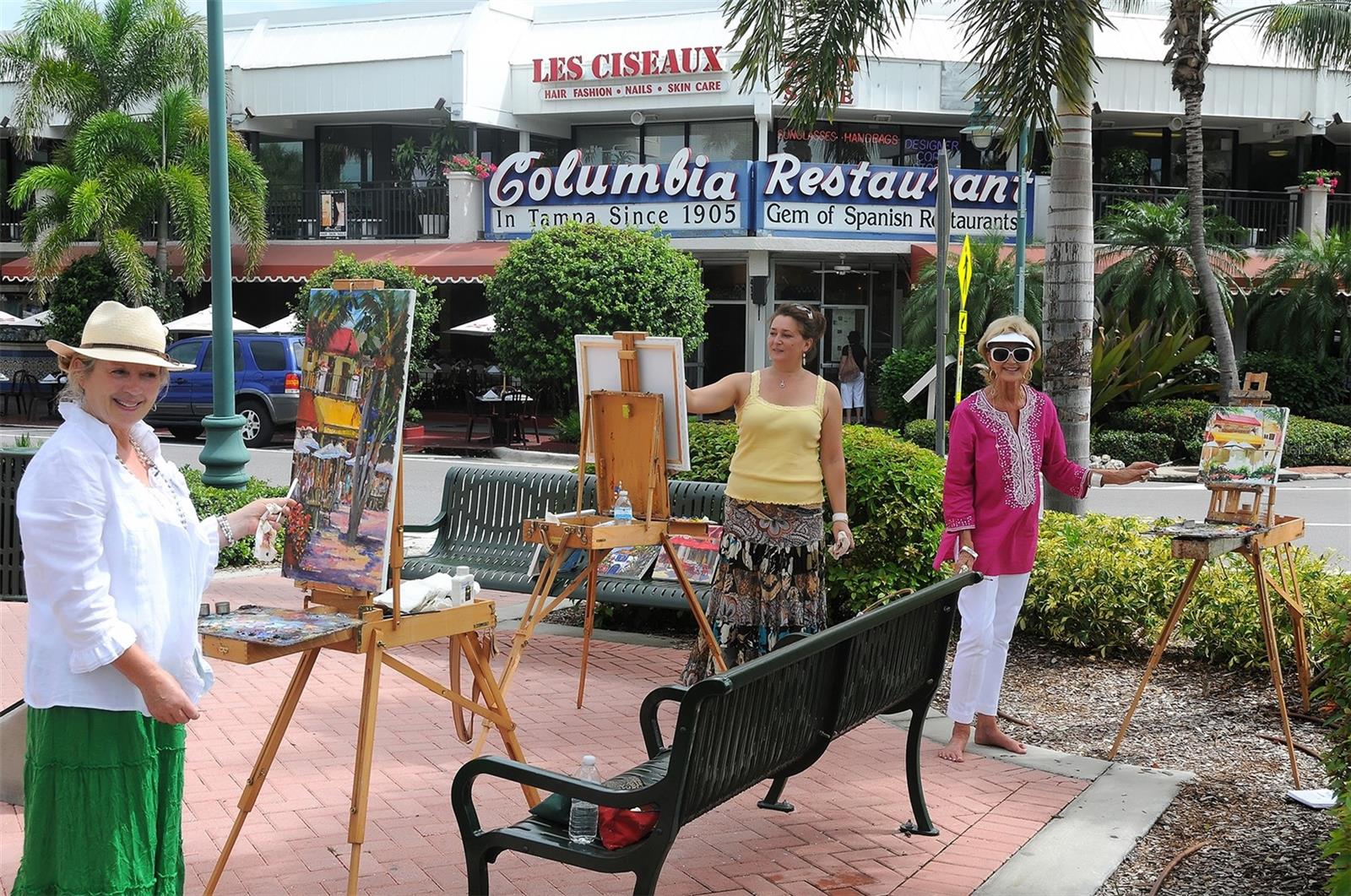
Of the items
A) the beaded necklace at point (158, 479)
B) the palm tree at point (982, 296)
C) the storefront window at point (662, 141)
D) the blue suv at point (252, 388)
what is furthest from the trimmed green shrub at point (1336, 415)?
the beaded necklace at point (158, 479)

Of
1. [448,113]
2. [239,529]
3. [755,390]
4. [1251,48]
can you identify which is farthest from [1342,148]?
[239,529]

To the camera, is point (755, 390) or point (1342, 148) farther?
point (1342, 148)

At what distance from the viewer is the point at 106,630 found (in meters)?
3.20

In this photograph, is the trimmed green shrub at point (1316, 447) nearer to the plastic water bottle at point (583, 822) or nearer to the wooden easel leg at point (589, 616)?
the wooden easel leg at point (589, 616)

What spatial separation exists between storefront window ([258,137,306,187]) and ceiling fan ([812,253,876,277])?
12282mm

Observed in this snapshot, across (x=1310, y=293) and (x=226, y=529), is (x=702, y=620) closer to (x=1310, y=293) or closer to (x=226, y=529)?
(x=226, y=529)

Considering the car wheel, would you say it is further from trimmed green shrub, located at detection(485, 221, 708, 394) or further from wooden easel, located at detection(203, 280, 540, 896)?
wooden easel, located at detection(203, 280, 540, 896)

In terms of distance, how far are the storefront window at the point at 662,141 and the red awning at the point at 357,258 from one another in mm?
4364

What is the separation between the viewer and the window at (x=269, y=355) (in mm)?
22094

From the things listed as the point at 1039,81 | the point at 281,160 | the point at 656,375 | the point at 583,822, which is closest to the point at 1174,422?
the point at 1039,81

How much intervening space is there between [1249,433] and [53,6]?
28.0m

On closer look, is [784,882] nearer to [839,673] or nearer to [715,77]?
[839,673]

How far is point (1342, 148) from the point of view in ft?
101

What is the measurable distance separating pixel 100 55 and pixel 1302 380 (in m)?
23.5
